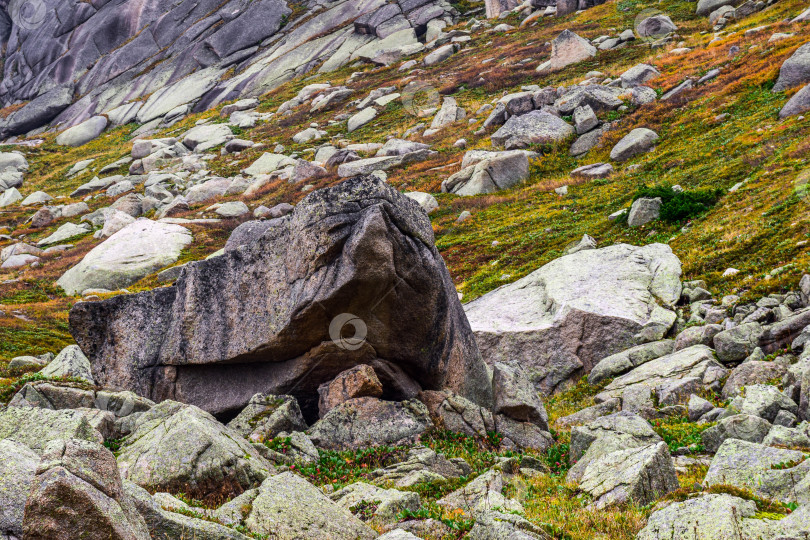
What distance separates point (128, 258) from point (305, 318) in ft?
129

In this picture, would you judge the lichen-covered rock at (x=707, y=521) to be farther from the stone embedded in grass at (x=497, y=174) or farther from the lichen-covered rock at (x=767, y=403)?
the stone embedded in grass at (x=497, y=174)

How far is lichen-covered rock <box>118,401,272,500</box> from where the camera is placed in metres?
10.3

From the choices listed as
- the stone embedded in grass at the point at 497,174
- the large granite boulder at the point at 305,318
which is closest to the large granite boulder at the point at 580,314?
the large granite boulder at the point at 305,318

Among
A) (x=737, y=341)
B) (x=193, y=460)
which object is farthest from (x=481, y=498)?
(x=737, y=341)

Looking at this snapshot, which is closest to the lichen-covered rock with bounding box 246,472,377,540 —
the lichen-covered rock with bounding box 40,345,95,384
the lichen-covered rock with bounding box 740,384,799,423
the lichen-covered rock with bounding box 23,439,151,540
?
the lichen-covered rock with bounding box 23,439,151,540

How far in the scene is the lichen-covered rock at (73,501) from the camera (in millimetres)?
5449

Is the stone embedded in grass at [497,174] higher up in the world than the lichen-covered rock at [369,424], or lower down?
lower down

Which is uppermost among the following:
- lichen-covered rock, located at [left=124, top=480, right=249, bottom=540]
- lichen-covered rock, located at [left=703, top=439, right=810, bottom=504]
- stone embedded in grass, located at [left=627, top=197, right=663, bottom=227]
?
lichen-covered rock, located at [left=124, top=480, right=249, bottom=540]

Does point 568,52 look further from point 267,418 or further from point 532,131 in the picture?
point 267,418

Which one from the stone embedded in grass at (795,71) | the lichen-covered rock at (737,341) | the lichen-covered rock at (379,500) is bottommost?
the stone embedded in grass at (795,71)

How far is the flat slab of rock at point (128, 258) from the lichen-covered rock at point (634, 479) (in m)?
43.6

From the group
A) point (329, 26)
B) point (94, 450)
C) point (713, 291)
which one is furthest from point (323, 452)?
point (329, 26)

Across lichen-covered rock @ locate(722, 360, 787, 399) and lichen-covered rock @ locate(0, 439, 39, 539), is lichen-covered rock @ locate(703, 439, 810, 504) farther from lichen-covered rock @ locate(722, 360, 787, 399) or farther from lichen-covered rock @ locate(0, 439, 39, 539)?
lichen-covered rock @ locate(0, 439, 39, 539)

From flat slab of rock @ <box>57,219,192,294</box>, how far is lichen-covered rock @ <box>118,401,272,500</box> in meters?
38.9
